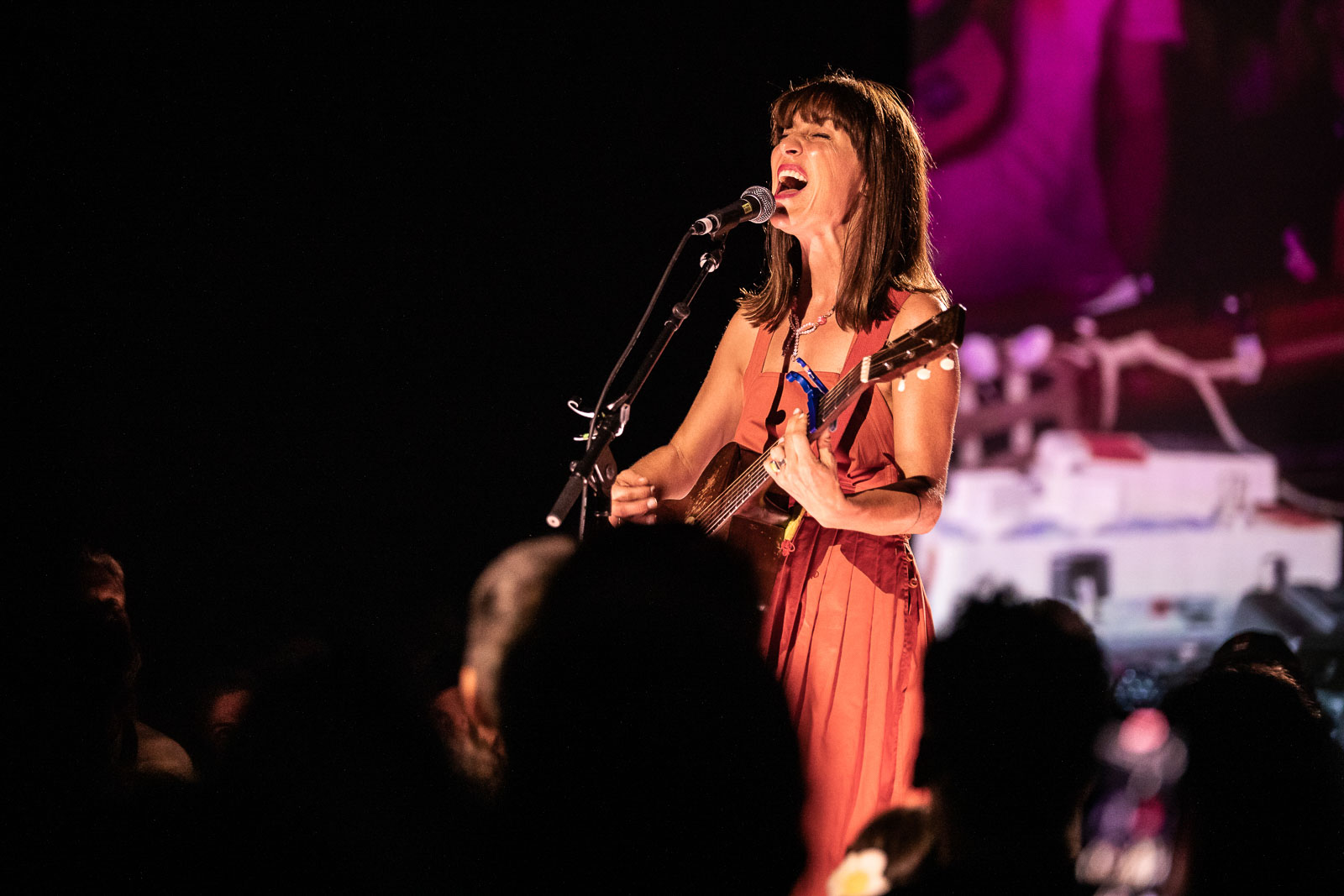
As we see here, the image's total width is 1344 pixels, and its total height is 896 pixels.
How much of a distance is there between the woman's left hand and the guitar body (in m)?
0.16

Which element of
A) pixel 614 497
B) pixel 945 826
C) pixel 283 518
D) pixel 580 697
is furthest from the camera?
pixel 283 518

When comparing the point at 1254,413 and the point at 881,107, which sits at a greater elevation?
the point at 881,107

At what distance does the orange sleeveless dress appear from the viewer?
1957 millimetres

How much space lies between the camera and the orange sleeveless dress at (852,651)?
77.0 inches

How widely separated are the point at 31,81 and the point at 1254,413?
4.70m

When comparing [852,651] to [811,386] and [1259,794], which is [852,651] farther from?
[1259,794]

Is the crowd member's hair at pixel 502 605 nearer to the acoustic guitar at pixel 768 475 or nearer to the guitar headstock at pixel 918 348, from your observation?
the acoustic guitar at pixel 768 475

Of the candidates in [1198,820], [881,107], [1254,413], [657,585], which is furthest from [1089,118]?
[657,585]

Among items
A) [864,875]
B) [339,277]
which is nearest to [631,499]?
[864,875]

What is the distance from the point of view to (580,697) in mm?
1002

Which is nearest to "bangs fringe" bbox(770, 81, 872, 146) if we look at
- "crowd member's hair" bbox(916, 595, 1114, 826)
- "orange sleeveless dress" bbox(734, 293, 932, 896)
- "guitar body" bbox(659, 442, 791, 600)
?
"orange sleeveless dress" bbox(734, 293, 932, 896)

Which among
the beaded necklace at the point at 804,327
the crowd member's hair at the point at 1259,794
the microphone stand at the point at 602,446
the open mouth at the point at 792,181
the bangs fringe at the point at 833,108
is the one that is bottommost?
the crowd member's hair at the point at 1259,794

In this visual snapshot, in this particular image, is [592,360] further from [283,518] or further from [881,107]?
[881,107]

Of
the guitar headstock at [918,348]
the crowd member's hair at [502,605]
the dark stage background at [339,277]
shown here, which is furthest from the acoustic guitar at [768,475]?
the dark stage background at [339,277]
